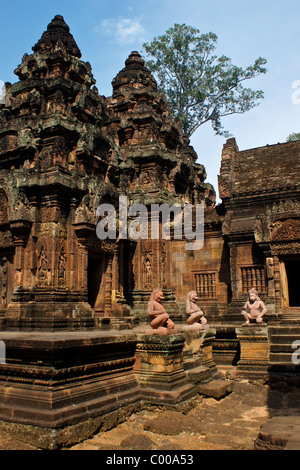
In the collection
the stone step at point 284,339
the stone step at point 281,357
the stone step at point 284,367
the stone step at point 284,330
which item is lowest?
the stone step at point 284,367

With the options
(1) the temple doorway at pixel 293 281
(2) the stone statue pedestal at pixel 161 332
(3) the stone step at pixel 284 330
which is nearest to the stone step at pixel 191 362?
(2) the stone statue pedestal at pixel 161 332

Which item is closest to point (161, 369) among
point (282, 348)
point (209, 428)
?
point (209, 428)

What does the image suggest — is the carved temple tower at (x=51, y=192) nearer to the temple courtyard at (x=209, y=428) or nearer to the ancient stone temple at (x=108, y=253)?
the ancient stone temple at (x=108, y=253)

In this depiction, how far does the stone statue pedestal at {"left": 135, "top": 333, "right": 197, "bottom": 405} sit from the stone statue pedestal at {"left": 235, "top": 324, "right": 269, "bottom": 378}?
256 cm

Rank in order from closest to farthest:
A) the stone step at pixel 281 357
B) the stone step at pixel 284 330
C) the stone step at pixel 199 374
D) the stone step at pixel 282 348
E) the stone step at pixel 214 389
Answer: the stone step at pixel 214 389
the stone step at pixel 199 374
the stone step at pixel 281 357
the stone step at pixel 282 348
the stone step at pixel 284 330


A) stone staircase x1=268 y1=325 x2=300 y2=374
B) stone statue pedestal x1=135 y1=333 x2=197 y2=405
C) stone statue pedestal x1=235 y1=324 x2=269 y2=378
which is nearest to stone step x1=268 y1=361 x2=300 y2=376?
stone staircase x1=268 y1=325 x2=300 y2=374

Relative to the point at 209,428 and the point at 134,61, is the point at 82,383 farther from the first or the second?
the point at 134,61

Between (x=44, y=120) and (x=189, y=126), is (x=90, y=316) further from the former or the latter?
(x=189, y=126)

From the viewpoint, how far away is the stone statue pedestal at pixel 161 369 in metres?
6.91

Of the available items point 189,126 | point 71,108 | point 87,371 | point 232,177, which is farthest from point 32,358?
point 189,126

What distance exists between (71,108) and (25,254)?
15.0ft

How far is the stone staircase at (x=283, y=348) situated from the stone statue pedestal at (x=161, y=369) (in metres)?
2.83

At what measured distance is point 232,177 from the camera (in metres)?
16.0

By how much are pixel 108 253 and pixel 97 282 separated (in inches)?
36.9
